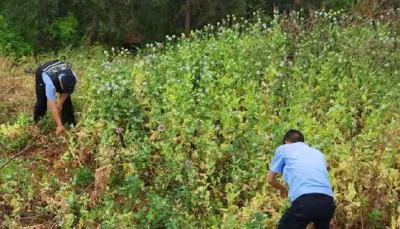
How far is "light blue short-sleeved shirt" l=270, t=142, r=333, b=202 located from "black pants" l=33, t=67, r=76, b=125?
11.9 ft

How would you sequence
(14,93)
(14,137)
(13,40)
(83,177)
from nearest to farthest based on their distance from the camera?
(83,177)
(14,137)
(14,93)
(13,40)

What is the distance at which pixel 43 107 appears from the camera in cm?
662

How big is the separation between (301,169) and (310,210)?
355 mm

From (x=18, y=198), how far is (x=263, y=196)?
275 cm

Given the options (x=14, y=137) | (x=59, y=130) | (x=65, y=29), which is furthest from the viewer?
(x=65, y=29)

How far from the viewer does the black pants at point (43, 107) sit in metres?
6.43

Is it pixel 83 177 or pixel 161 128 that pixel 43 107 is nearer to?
pixel 83 177

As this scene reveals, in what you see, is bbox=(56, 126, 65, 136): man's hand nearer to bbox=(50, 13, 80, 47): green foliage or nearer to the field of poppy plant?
the field of poppy plant

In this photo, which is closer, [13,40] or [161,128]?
[161,128]

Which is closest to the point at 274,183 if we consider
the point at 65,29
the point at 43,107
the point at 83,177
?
the point at 83,177

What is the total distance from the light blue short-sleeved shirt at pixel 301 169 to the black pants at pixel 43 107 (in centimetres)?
364

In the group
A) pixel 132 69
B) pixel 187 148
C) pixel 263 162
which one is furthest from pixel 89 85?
pixel 263 162

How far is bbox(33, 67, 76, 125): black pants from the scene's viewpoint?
6434 millimetres

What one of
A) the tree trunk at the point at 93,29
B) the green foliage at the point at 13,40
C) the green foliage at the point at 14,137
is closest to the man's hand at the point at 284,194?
the green foliage at the point at 14,137
